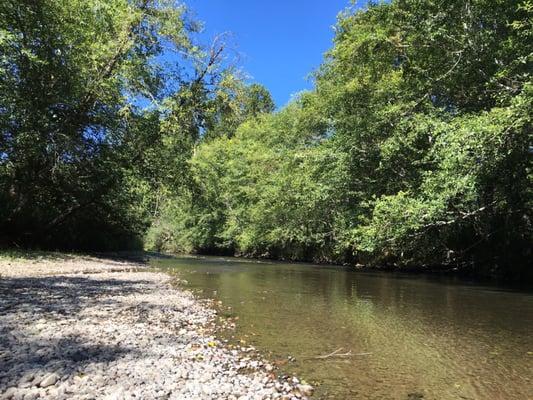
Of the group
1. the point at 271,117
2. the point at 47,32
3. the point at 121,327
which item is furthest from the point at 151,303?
the point at 271,117

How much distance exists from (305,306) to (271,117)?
43.2 metres

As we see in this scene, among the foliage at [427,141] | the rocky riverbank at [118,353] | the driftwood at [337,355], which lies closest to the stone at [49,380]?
the rocky riverbank at [118,353]

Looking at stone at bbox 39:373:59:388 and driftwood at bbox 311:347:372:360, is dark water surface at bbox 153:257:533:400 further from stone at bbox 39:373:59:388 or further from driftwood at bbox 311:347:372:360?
stone at bbox 39:373:59:388

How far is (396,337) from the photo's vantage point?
10070 mm

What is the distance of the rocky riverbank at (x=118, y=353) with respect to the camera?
587 cm

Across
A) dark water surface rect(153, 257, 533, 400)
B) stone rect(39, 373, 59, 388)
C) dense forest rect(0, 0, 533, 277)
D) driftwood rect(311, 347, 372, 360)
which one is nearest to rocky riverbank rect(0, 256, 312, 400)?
stone rect(39, 373, 59, 388)

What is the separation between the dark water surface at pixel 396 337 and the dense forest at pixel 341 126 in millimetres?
4787

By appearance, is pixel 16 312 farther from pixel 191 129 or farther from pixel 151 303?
pixel 191 129

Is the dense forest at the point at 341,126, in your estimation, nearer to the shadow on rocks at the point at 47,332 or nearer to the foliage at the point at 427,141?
the foliage at the point at 427,141

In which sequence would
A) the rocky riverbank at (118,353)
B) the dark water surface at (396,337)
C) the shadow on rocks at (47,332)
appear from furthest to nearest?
the dark water surface at (396,337)
the shadow on rocks at (47,332)
the rocky riverbank at (118,353)

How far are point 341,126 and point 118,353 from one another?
2289 cm

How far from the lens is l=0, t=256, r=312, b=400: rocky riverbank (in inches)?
231

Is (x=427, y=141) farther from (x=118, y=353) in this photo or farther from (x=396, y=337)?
(x=118, y=353)

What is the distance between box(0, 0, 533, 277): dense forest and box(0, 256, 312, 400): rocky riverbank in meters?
10.9
